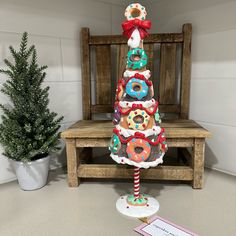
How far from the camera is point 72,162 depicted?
788 millimetres

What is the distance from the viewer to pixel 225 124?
884 mm

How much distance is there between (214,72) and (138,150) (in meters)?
0.48

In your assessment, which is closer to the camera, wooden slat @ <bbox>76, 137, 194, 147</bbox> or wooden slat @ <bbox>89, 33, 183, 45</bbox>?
wooden slat @ <bbox>76, 137, 194, 147</bbox>

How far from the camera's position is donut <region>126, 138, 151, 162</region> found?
1.94 ft

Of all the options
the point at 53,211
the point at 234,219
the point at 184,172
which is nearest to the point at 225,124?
the point at 184,172

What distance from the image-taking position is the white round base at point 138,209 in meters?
0.64

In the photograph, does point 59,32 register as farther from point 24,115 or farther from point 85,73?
point 24,115

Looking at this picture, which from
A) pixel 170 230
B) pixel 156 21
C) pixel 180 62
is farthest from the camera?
pixel 156 21

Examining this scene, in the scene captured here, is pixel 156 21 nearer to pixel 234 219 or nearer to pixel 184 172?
pixel 184 172

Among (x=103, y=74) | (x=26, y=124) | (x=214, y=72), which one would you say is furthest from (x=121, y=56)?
(x=26, y=124)

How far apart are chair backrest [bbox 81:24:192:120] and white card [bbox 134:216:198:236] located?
0.46m

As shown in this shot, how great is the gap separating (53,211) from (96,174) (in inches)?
7.0

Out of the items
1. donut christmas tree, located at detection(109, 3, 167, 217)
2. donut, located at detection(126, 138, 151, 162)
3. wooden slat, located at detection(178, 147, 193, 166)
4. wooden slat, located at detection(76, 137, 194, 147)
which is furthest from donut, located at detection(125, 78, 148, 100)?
wooden slat, located at detection(178, 147, 193, 166)

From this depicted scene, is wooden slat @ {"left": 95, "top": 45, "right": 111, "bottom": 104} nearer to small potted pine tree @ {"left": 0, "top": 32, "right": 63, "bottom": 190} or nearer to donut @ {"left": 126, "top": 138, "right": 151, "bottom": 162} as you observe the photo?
small potted pine tree @ {"left": 0, "top": 32, "right": 63, "bottom": 190}
